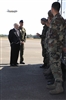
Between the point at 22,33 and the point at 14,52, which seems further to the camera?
the point at 22,33

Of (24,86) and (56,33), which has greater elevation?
(56,33)

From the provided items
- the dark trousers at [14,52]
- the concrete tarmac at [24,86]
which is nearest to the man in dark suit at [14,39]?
the dark trousers at [14,52]

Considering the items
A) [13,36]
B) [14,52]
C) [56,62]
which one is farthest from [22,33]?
[56,62]

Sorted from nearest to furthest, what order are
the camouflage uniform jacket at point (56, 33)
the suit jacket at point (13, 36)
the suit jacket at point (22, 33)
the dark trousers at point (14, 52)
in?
1. the camouflage uniform jacket at point (56, 33)
2. the suit jacket at point (13, 36)
3. the dark trousers at point (14, 52)
4. the suit jacket at point (22, 33)

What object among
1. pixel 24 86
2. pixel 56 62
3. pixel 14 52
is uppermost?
pixel 56 62

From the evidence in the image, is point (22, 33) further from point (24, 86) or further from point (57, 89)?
point (57, 89)

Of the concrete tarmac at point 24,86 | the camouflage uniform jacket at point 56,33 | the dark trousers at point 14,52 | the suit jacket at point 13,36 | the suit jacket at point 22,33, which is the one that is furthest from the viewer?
the suit jacket at point 22,33

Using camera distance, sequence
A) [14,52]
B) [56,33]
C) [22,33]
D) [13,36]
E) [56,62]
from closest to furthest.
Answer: [56,33] < [56,62] < [13,36] < [14,52] < [22,33]

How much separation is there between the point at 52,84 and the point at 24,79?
121 centimetres

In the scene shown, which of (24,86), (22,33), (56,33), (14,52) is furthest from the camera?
(22,33)

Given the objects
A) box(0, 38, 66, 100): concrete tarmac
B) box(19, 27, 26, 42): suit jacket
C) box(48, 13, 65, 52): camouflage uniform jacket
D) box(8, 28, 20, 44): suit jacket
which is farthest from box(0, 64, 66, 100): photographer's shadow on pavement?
box(19, 27, 26, 42): suit jacket

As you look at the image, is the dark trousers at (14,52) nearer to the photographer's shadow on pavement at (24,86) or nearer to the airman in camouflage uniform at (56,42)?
the photographer's shadow on pavement at (24,86)

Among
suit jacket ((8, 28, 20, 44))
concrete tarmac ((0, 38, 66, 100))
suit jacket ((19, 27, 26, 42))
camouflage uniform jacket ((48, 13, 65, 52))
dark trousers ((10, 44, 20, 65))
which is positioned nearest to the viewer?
concrete tarmac ((0, 38, 66, 100))

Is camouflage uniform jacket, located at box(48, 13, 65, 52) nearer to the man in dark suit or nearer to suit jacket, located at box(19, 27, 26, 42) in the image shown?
the man in dark suit
